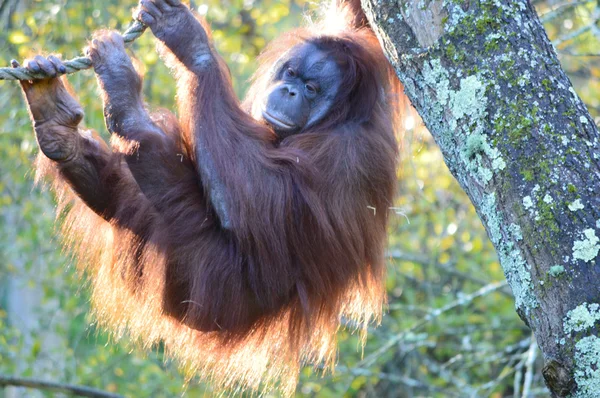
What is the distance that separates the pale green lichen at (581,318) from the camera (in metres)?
1.82

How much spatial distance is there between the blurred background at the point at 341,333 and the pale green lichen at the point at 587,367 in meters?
2.96

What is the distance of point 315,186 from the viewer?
322 cm

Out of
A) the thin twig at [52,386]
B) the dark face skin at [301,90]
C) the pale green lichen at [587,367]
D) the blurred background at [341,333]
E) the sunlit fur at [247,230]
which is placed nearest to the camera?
the pale green lichen at [587,367]

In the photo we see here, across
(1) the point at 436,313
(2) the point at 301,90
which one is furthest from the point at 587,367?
(1) the point at 436,313

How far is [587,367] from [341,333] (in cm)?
421

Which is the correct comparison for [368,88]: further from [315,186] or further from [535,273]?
[535,273]

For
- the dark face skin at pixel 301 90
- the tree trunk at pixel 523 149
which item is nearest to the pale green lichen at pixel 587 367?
the tree trunk at pixel 523 149

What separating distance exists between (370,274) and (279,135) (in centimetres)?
79

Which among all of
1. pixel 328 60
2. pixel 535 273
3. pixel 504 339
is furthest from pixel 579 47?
pixel 535 273

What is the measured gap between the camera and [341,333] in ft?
19.6

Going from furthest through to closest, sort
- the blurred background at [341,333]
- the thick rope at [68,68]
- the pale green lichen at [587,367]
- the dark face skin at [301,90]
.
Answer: the blurred background at [341,333] → the dark face skin at [301,90] → the thick rope at [68,68] → the pale green lichen at [587,367]

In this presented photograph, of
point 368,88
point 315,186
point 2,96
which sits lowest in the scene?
point 315,186

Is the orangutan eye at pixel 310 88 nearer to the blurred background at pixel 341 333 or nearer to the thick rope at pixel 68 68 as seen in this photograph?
the thick rope at pixel 68 68

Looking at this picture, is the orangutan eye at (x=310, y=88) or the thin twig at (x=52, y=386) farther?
the thin twig at (x=52, y=386)
